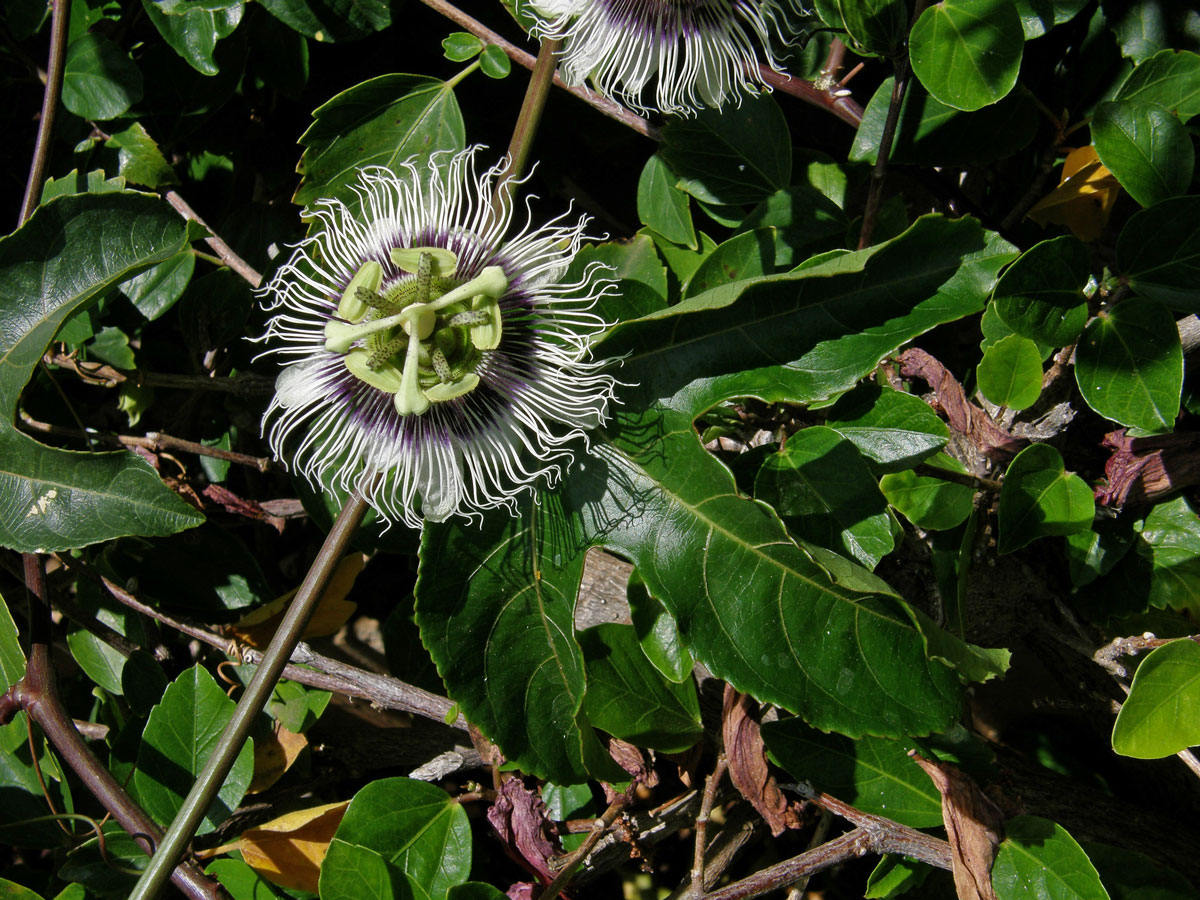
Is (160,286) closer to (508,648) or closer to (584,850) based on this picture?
(508,648)

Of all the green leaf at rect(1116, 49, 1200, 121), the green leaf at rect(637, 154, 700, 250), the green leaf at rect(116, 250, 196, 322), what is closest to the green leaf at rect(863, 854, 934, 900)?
the green leaf at rect(637, 154, 700, 250)

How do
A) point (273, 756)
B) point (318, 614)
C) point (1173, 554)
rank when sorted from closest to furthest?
point (1173, 554) → point (273, 756) → point (318, 614)

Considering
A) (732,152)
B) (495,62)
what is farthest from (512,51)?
(732,152)

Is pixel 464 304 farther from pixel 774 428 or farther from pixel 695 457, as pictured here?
pixel 774 428

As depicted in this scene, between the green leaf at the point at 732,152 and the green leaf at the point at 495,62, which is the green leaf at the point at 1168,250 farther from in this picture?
the green leaf at the point at 495,62

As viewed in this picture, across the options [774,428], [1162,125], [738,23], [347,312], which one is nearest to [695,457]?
[774,428]

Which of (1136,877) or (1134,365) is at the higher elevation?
(1134,365)

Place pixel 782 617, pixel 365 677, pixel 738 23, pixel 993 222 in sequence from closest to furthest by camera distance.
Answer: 1. pixel 782 617
2. pixel 738 23
3. pixel 365 677
4. pixel 993 222

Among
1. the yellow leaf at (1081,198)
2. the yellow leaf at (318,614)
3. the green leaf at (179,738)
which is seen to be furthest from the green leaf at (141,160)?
the yellow leaf at (1081,198)
